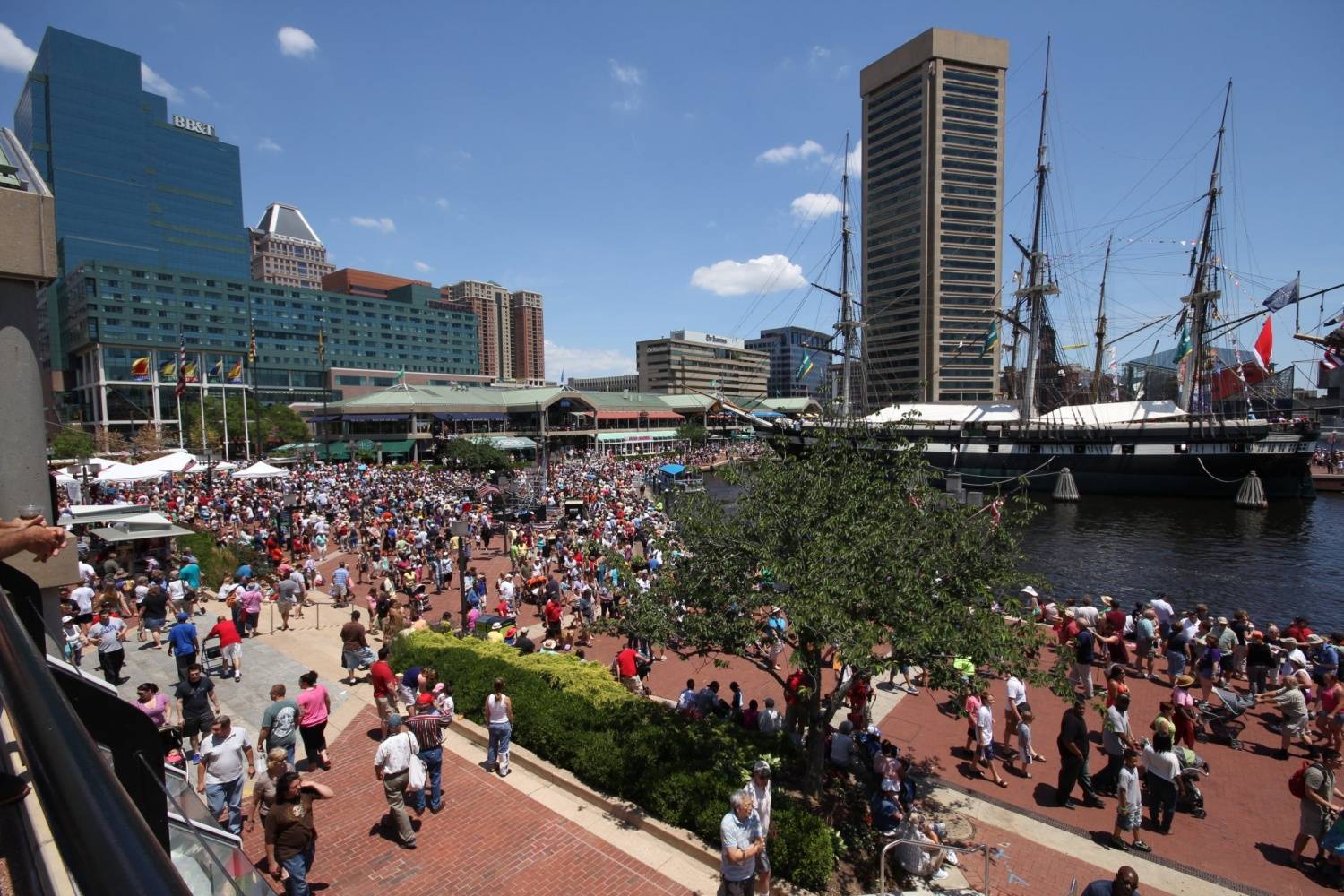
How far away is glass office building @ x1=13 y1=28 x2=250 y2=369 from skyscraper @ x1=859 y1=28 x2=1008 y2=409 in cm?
11827

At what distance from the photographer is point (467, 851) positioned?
27.6ft

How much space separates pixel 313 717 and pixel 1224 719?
50.5 feet

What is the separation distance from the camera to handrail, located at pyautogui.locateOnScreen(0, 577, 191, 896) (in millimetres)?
734

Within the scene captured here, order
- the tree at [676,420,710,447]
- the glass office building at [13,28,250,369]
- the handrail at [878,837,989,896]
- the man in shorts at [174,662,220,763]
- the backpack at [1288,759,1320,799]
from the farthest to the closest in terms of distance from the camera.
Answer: the glass office building at [13,28,250,369] < the tree at [676,420,710,447] < the man in shorts at [174,662,220,763] < the backpack at [1288,759,1320,799] < the handrail at [878,837,989,896]

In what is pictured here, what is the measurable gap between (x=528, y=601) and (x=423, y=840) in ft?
39.6

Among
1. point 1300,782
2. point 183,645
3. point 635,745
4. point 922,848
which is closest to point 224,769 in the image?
point 635,745

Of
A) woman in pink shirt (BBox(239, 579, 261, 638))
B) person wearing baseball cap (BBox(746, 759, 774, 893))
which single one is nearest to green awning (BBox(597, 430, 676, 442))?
woman in pink shirt (BBox(239, 579, 261, 638))

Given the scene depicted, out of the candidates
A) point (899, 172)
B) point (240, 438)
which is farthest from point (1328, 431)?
point (240, 438)

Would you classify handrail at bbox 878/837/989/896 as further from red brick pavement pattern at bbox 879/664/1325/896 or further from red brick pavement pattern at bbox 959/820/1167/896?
red brick pavement pattern at bbox 879/664/1325/896

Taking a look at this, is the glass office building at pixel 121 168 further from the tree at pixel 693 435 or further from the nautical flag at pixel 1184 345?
the nautical flag at pixel 1184 345

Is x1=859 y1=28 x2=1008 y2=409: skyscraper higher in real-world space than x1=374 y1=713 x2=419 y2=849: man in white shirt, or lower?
higher

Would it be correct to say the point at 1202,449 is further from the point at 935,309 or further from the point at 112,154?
the point at 112,154

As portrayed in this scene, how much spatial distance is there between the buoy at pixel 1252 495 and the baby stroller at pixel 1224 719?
4027 centimetres

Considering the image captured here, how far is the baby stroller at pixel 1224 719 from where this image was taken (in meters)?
11.8
